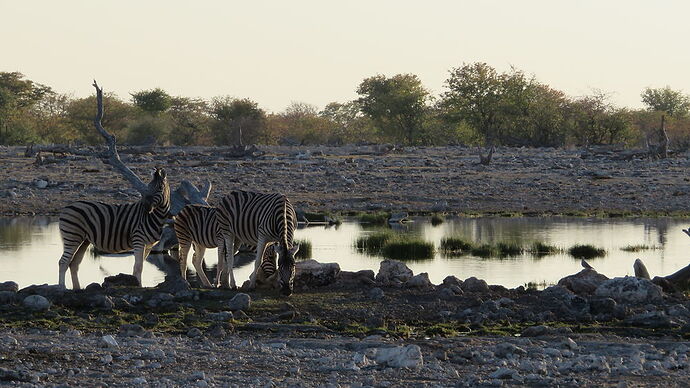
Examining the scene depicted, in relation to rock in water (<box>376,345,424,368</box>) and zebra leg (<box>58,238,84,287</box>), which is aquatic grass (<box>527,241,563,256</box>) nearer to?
zebra leg (<box>58,238,84,287</box>)

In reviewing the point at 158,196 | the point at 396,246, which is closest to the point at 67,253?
the point at 158,196

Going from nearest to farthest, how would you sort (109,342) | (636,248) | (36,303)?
(109,342)
(36,303)
(636,248)

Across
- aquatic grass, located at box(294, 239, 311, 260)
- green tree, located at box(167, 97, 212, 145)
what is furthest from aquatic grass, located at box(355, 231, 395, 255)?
green tree, located at box(167, 97, 212, 145)

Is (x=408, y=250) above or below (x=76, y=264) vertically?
below

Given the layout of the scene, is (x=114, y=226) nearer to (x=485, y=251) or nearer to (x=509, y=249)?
(x=485, y=251)

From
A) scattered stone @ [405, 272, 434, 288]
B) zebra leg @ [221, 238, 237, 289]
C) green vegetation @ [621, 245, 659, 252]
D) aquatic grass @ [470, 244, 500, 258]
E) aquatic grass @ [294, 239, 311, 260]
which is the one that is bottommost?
green vegetation @ [621, 245, 659, 252]

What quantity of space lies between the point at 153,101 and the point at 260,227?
5662cm

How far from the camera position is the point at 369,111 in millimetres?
70062

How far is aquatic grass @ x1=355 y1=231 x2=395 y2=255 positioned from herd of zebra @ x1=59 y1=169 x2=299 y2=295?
6.46 m

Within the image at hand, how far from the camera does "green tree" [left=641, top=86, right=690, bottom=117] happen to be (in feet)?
280

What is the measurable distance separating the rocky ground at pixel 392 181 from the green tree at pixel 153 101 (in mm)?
27264

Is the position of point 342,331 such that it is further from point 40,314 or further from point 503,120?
point 503,120

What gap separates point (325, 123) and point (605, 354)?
64973 mm

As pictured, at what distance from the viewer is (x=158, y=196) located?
13586mm
